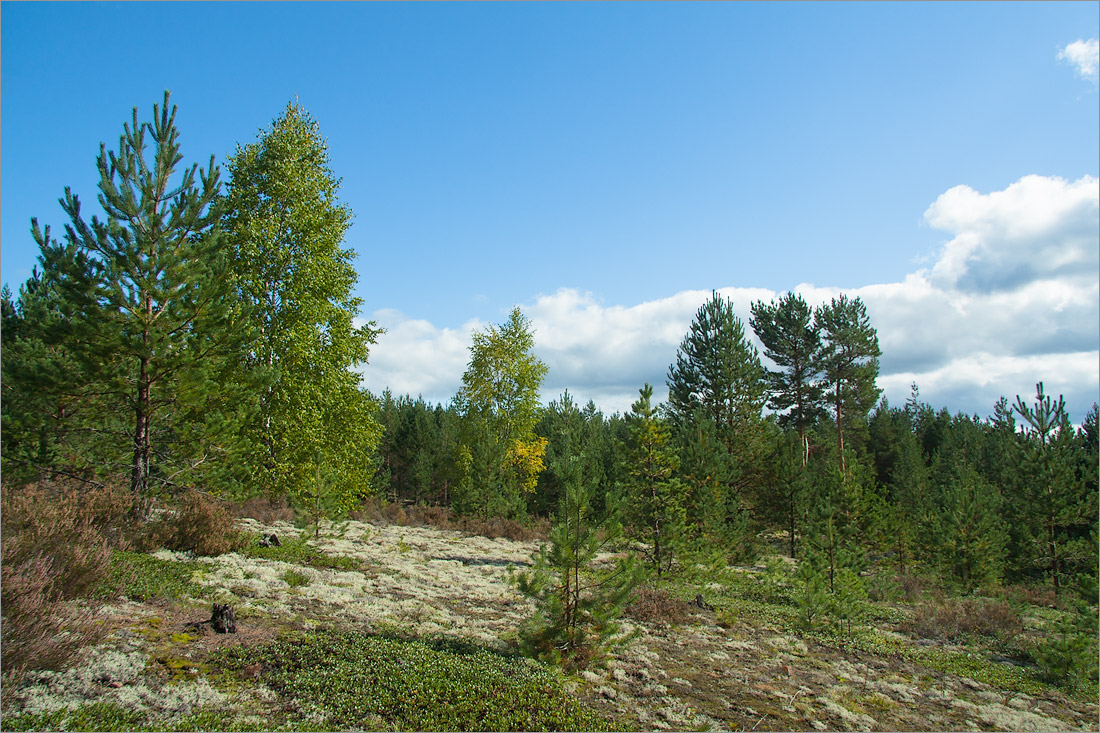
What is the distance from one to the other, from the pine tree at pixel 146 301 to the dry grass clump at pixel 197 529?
3.06 feet

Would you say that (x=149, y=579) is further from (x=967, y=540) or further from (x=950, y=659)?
(x=967, y=540)

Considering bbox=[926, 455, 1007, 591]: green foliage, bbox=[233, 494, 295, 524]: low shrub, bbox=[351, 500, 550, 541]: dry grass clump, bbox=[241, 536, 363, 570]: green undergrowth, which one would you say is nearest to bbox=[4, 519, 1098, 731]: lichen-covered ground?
bbox=[241, 536, 363, 570]: green undergrowth

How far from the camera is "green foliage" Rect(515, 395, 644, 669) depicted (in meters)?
7.71

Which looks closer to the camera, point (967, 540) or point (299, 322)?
point (299, 322)

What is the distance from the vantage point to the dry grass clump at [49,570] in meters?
5.16

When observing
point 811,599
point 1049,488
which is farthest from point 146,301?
point 1049,488

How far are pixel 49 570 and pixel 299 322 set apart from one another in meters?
11.0

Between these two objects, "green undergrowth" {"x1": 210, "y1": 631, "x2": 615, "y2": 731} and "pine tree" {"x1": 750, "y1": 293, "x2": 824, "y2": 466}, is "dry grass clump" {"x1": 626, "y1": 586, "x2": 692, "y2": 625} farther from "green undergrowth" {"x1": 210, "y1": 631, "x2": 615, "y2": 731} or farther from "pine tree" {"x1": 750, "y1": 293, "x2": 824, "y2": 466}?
"pine tree" {"x1": 750, "y1": 293, "x2": 824, "y2": 466}

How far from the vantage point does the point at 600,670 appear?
25.6ft

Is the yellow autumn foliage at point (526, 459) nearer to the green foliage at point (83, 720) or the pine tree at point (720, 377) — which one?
the pine tree at point (720, 377)

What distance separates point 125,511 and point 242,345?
5590mm

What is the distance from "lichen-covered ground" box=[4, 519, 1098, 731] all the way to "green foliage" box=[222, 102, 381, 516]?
17.2ft

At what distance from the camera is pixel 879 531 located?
2212cm

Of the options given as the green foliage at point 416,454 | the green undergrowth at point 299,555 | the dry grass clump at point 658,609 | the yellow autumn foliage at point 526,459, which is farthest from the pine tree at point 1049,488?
the green foliage at point 416,454
